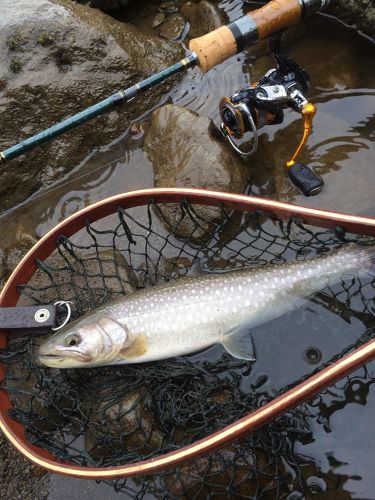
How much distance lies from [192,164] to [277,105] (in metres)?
0.83

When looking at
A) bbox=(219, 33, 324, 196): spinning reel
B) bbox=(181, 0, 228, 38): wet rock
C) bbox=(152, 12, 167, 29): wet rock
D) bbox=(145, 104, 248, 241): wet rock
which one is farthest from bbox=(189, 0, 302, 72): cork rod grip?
bbox=(152, 12, 167, 29): wet rock

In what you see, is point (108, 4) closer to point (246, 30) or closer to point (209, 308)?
point (246, 30)

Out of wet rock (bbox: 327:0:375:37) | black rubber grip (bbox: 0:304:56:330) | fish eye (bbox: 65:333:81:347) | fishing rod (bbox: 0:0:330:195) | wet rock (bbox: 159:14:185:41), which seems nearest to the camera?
black rubber grip (bbox: 0:304:56:330)

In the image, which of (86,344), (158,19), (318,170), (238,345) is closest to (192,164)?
(318,170)

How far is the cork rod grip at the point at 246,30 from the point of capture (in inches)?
133

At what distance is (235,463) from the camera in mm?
2807

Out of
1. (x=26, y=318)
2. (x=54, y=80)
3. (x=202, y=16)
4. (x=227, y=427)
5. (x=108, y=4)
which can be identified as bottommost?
(x=227, y=427)

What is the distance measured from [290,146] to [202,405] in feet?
7.95

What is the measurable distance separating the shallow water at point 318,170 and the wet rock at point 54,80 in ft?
0.59

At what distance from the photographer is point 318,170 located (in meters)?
3.92

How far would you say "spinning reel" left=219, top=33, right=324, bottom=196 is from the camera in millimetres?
3482

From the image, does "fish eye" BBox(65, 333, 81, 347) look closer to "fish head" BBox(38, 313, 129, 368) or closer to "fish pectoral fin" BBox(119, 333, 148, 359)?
"fish head" BBox(38, 313, 129, 368)

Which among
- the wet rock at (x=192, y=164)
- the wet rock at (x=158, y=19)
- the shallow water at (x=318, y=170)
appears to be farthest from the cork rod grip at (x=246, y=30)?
the wet rock at (x=158, y=19)

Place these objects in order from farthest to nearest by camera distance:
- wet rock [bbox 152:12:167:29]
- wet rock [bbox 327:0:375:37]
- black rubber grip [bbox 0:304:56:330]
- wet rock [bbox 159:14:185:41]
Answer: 1. wet rock [bbox 152:12:167:29]
2. wet rock [bbox 159:14:185:41]
3. wet rock [bbox 327:0:375:37]
4. black rubber grip [bbox 0:304:56:330]
